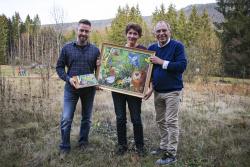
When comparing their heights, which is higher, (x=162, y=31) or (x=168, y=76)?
(x=162, y=31)

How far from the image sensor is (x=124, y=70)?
5.32 metres

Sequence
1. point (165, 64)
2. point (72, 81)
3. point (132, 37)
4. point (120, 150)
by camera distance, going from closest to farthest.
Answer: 1. point (165, 64)
2. point (132, 37)
3. point (72, 81)
4. point (120, 150)

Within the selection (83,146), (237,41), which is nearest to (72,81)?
(83,146)

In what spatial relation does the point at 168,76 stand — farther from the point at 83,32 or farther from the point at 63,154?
the point at 63,154

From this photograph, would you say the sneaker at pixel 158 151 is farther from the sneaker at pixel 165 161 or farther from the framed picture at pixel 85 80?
the framed picture at pixel 85 80

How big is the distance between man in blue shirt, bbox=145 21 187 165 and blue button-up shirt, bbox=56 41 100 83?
1.08 metres

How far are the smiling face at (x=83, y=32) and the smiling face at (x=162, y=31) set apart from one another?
1173mm

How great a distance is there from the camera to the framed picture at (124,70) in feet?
16.9

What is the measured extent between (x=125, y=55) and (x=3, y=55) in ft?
154

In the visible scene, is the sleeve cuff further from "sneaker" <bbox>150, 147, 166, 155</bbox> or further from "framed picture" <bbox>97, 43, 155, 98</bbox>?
"sneaker" <bbox>150, 147, 166, 155</bbox>

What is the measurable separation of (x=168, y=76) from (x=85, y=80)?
4.53ft

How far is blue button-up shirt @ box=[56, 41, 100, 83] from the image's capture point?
539 centimetres

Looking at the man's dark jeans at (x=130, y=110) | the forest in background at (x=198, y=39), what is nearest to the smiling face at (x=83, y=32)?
the man's dark jeans at (x=130, y=110)

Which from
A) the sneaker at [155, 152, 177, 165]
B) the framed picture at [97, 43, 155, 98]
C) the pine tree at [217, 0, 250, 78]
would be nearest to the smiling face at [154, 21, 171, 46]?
the framed picture at [97, 43, 155, 98]
